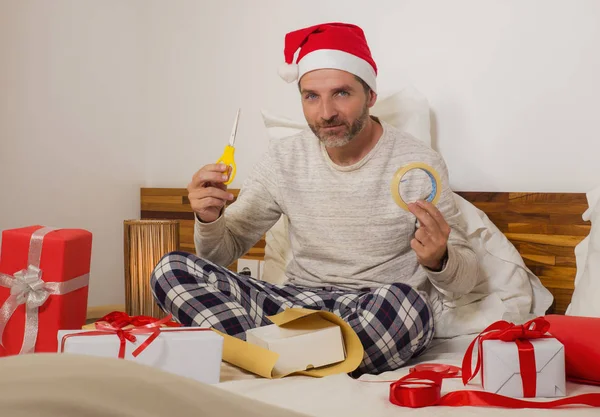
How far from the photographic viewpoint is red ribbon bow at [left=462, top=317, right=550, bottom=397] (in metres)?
1.16

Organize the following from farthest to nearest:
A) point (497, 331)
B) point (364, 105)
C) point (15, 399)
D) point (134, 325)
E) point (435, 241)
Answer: point (364, 105)
point (435, 241)
point (134, 325)
point (497, 331)
point (15, 399)

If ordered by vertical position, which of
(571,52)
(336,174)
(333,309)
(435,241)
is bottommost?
(333,309)

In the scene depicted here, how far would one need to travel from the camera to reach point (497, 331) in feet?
4.01

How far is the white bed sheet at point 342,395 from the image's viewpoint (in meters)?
1.04

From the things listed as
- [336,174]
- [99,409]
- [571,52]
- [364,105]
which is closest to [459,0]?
[571,52]

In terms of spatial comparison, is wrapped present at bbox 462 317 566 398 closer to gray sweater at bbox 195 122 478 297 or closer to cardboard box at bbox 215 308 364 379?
cardboard box at bbox 215 308 364 379

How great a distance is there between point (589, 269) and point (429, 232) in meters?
0.41

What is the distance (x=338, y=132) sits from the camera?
69.1 inches

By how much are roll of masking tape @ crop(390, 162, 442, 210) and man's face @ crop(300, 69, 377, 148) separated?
0.26 metres

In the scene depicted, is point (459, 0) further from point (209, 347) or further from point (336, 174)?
point (209, 347)

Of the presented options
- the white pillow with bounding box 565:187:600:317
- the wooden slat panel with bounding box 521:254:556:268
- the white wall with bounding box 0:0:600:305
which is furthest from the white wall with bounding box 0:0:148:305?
the white pillow with bounding box 565:187:600:317

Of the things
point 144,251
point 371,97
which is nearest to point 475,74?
point 371,97

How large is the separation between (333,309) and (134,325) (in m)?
0.51

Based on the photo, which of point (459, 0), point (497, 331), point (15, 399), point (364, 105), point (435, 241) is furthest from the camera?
point (459, 0)
